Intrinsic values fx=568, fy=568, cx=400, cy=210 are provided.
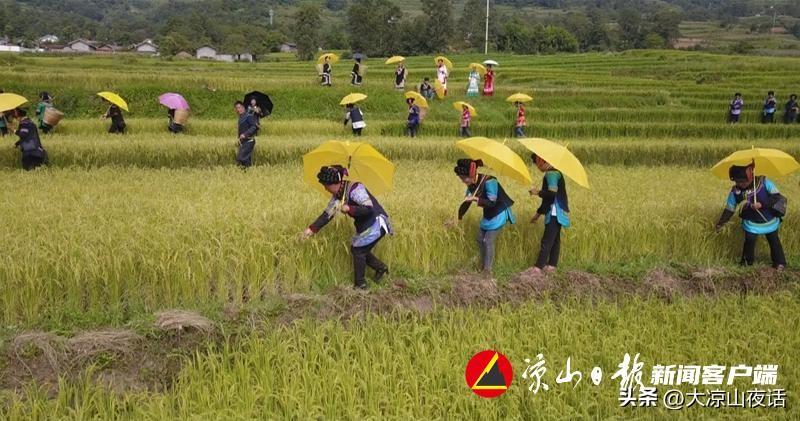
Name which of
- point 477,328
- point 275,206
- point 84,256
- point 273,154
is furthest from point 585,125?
point 84,256

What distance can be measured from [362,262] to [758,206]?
14.6ft

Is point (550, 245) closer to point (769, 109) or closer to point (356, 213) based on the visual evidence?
point (356, 213)

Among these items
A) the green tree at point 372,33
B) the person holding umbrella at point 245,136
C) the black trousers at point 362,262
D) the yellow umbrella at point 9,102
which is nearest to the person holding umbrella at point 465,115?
the person holding umbrella at point 245,136

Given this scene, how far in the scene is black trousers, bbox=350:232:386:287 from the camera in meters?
5.64

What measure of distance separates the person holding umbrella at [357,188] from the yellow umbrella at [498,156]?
880 mm

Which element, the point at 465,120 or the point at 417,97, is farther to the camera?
the point at 465,120

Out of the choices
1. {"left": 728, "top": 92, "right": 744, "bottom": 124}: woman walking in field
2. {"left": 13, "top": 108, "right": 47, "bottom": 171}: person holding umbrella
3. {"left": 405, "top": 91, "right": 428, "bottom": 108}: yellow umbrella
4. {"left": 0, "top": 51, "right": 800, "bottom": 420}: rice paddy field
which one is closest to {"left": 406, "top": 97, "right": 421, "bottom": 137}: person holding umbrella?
{"left": 405, "top": 91, "right": 428, "bottom": 108}: yellow umbrella

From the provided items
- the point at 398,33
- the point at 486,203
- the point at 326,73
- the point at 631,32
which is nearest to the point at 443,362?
the point at 486,203

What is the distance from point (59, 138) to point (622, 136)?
602 inches

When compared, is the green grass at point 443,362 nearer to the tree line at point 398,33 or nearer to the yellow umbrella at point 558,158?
the yellow umbrella at point 558,158

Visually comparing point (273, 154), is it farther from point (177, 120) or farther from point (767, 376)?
point (767, 376)

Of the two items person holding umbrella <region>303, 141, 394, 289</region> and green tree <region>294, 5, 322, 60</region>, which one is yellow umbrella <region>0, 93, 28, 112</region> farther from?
green tree <region>294, 5, 322, 60</region>

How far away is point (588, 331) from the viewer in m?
4.75

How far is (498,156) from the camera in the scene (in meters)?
5.52
